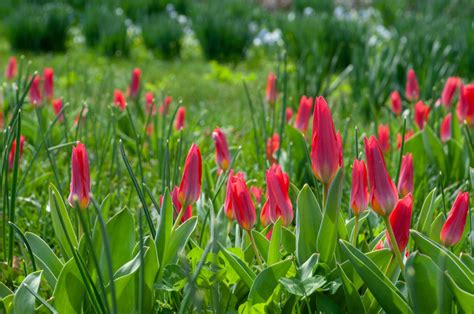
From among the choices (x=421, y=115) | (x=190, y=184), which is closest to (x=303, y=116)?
(x=421, y=115)

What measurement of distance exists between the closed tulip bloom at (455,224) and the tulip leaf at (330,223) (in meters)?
0.18

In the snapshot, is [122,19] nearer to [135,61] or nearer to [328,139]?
[135,61]

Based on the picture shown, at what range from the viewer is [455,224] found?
45.4 inches

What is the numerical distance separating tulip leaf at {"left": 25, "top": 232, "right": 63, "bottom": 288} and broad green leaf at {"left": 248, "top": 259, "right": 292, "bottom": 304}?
1.12 ft

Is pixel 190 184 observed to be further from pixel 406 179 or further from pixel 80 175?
pixel 406 179

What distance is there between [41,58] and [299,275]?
225 inches

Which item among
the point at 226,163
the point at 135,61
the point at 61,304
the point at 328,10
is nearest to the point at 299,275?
the point at 61,304

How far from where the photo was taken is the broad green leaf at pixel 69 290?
114 cm

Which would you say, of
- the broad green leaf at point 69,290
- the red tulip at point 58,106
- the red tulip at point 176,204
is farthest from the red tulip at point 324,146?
the red tulip at point 58,106

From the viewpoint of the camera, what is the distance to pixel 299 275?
1.15m

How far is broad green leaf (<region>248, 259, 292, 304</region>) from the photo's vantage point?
1.14 meters

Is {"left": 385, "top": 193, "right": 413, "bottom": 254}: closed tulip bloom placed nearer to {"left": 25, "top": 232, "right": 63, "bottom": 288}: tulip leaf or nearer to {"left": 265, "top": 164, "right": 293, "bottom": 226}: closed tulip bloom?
{"left": 265, "top": 164, "right": 293, "bottom": 226}: closed tulip bloom

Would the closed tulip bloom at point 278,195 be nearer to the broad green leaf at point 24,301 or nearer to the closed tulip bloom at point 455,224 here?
the closed tulip bloom at point 455,224

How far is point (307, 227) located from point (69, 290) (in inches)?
15.8
